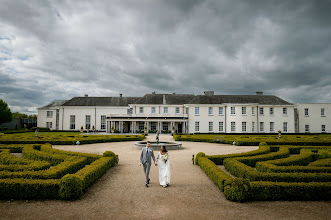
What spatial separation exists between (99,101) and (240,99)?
31720 mm

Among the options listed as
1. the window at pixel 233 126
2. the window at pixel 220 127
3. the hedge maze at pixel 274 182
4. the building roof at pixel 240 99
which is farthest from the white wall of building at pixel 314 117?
the hedge maze at pixel 274 182

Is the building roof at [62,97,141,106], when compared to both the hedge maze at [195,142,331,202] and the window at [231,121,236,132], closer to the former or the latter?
the window at [231,121,236,132]

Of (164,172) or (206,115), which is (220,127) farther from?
(164,172)

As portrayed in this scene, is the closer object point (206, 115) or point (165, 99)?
point (206, 115)

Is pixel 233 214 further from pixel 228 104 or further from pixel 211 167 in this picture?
pixel 228 104

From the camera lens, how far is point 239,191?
6.67 m

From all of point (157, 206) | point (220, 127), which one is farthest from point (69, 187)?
point (220, 127)

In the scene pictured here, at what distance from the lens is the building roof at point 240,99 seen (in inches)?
1667

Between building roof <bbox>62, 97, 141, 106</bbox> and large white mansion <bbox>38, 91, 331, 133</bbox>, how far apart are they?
0.73m

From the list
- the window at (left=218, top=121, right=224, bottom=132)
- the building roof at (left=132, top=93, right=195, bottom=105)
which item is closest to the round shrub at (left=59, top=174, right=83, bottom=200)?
the window at (left=218, top=121, right=224, bottom=132)

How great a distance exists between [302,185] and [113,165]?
8.93m

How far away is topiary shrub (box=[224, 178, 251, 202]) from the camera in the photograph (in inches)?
262

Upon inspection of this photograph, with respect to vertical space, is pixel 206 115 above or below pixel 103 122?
above

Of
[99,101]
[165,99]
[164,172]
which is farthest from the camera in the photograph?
[99,101]
